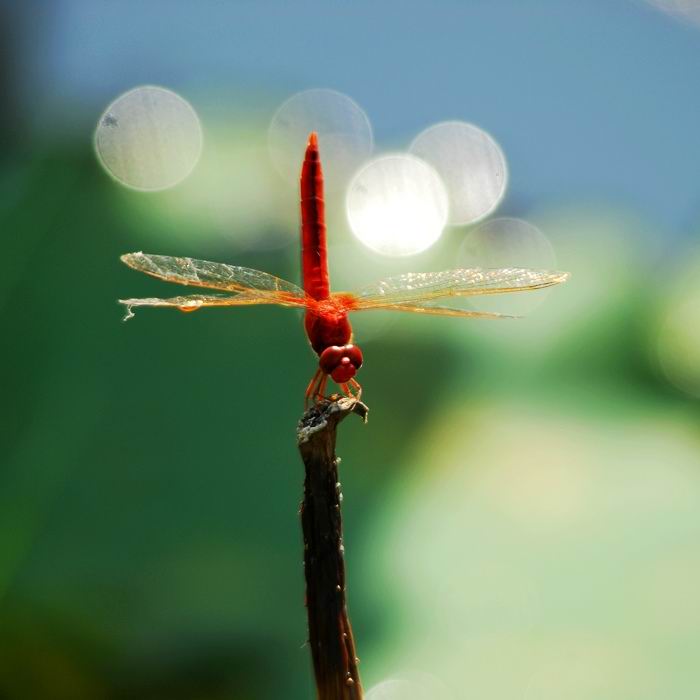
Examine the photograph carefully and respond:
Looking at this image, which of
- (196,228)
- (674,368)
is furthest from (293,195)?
(674,368)

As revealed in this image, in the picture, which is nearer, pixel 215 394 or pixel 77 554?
pixel 77 554

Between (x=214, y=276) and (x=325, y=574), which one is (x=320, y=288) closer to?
(x=214, y=276)

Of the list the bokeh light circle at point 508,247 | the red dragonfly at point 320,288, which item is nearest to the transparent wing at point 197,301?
the red dragonfly at point 320,288

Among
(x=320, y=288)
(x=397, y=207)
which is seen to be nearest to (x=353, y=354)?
(x=320, y=288)

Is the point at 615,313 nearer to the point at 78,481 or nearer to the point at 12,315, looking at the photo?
the point at 78,481

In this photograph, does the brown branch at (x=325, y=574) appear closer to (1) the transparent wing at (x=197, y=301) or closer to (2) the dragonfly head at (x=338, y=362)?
(2) the dragonfly head at (x=338, y=362)

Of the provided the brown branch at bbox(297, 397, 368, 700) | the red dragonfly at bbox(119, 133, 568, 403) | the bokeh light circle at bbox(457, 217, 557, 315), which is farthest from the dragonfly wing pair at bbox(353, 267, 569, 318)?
the bokeh light circle at bbox(457, 217, 557, 315)
